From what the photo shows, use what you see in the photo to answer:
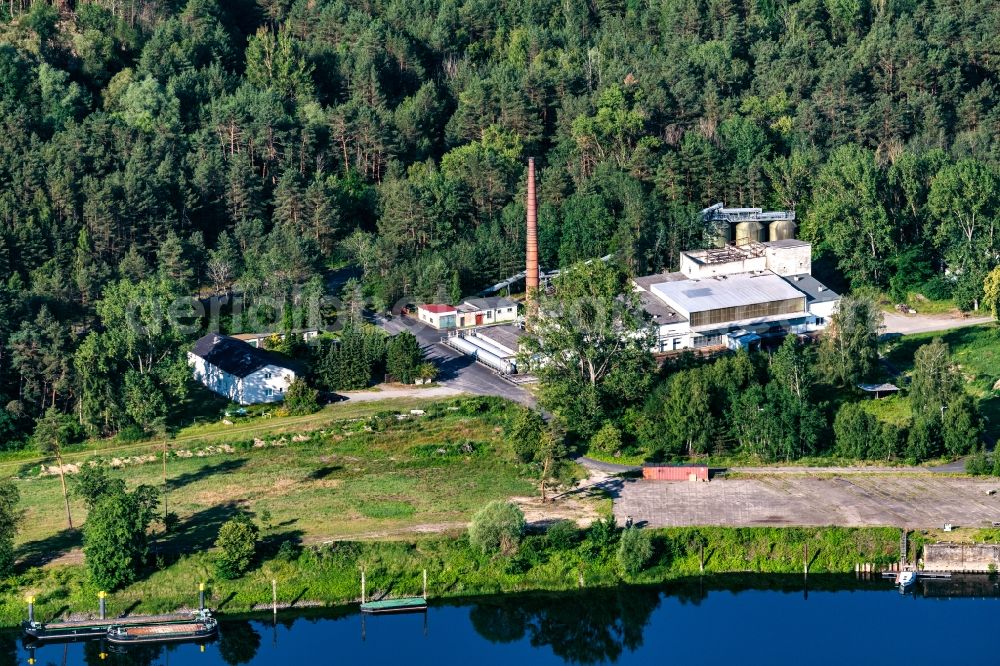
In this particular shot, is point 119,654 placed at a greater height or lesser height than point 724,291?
lesser

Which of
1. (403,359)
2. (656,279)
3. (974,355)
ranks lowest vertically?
(974,355)

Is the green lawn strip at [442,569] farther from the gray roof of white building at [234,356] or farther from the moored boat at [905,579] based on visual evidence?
the gray roof of white building at [234,356]

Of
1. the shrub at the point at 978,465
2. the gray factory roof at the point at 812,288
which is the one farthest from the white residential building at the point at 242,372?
the shrub at the point at 978,465

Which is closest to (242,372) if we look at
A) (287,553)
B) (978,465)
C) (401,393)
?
(401,393)

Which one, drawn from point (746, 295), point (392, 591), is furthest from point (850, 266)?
point (392, 591)

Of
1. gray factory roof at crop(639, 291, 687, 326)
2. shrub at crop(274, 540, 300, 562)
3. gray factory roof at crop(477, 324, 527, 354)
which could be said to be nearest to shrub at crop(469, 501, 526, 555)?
shrub at crop(274, 540, 300, 562)

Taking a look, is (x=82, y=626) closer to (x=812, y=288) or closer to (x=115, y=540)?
(x=115, y=540)
